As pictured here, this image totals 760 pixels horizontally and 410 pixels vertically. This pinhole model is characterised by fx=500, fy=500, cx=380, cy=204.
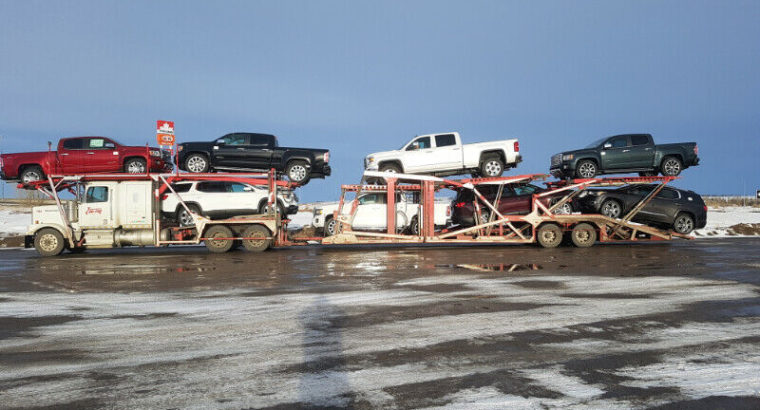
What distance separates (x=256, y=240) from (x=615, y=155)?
11.3 metres

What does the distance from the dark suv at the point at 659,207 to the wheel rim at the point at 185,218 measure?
41.2 ft

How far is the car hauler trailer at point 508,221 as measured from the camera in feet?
49.3

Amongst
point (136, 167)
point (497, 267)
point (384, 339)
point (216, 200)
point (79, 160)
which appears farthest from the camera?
point (216, 200)

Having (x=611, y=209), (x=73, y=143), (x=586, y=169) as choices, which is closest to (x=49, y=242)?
(x=73, y=143)

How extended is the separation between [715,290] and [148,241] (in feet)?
44.0

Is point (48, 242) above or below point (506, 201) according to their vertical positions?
below

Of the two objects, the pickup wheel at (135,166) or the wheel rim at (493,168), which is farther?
the wheel rim at (493,168)

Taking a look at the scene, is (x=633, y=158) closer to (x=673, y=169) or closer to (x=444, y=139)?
(x=673, y=169)

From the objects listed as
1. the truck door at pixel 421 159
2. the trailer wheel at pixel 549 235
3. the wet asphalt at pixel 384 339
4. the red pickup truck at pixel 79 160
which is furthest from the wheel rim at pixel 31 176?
the trailer wheel at pixel 549 235

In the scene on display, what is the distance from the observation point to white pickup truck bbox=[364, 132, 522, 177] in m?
15.6

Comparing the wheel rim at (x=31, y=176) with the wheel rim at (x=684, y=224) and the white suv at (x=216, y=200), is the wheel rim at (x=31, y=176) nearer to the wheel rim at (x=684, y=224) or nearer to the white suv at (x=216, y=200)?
the white suv at (x=216, y=200)

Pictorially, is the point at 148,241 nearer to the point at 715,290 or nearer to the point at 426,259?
the point at 426,259

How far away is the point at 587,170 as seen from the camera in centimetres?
1566

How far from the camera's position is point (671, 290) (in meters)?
7.84
